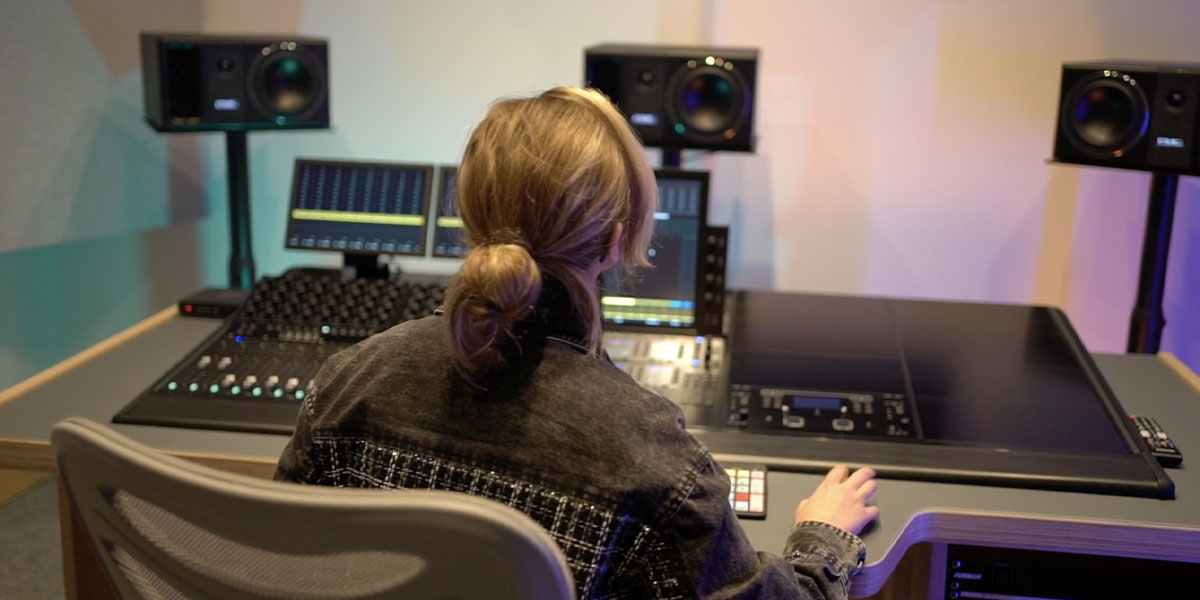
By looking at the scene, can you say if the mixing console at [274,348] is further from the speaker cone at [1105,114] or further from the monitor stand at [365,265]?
the speaker cone at [1105,114]

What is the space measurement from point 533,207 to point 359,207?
126 cm

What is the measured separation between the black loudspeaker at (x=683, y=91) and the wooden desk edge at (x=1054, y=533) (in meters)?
0.98

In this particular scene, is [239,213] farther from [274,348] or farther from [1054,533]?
[1054,533]

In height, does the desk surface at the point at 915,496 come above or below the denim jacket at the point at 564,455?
below

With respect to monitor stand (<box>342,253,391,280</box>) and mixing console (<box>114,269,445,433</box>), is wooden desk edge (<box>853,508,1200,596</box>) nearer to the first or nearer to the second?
mixing console (<box>114,269,445,433</box>)

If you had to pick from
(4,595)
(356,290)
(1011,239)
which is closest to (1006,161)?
(1011,239)

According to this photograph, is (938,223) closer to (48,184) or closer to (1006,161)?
(1006,161)

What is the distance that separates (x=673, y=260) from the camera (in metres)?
2.06

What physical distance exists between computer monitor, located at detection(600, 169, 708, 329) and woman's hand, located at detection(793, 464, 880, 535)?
1.66 ft

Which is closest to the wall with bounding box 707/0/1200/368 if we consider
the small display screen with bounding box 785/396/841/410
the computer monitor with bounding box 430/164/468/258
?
the computer monitor with bounding box 430/164/468/258

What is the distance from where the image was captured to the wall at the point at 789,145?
2.88 metres

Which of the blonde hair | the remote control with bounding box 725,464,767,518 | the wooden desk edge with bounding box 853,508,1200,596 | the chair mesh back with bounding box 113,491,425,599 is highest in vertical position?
the blonde hair

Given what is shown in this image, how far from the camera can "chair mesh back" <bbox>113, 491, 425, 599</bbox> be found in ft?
2.90

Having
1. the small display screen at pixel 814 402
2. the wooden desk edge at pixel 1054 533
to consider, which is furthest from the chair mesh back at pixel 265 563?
the small display screen at pixel 814 402
